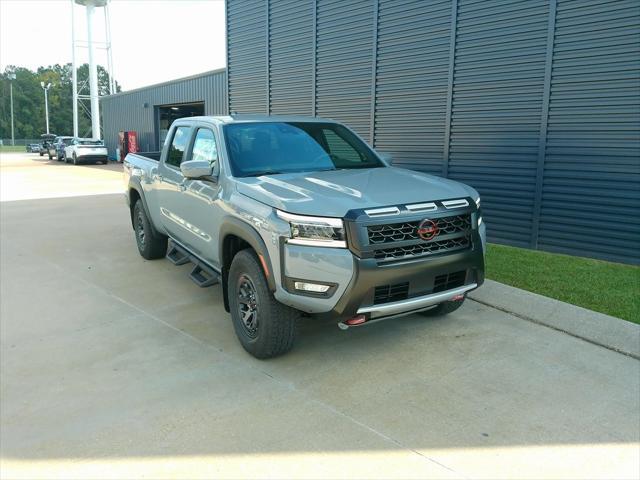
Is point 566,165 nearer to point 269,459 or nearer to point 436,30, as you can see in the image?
point 436,30

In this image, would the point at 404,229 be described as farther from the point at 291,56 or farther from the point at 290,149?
the point at 291,56

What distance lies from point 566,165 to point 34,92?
114947 millimetres

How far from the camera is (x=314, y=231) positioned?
348 centimetres

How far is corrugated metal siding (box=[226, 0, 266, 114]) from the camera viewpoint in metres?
12.8

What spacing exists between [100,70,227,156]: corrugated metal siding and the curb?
13.5 m

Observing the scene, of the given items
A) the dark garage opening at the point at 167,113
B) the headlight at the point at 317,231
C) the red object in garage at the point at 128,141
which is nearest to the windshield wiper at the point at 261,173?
the headlight at the point at 317,231

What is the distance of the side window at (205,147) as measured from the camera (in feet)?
15.7

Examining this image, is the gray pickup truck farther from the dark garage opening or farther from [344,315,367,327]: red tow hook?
the dark garage opening

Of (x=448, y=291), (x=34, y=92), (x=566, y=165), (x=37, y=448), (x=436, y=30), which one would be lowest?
(x=37, y=448)

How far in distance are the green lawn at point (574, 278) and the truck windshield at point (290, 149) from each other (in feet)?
7.55

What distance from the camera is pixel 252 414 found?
10.7 feet

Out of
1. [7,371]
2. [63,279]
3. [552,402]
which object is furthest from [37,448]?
[63,279]

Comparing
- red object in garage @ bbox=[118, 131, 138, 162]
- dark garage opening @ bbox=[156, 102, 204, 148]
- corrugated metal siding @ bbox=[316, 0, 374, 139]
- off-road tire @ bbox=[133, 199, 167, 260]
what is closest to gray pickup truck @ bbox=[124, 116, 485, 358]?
off-road tire @ bbox=[133, 199, 167, 260]

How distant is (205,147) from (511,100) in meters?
5.01
